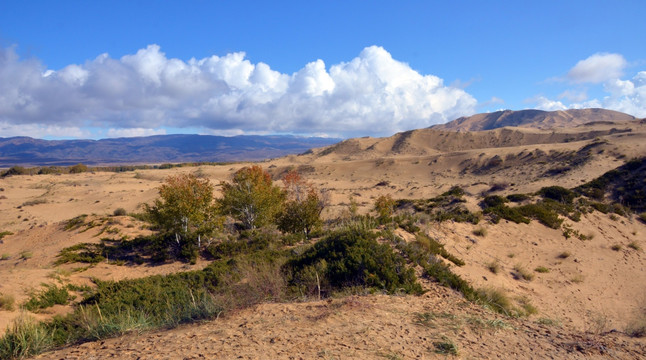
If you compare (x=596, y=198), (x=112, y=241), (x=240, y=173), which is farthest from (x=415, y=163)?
(x=112, y=241)

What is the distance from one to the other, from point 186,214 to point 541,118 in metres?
160

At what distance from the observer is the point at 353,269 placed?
8000 mm

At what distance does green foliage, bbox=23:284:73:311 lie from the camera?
8961 millimetres

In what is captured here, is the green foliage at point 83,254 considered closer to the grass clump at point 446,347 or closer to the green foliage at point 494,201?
the grass clump at point 446,347

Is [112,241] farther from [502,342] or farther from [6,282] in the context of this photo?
[502,342]

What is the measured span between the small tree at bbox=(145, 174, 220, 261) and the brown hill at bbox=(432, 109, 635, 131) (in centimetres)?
13851

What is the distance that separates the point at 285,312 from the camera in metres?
5.97

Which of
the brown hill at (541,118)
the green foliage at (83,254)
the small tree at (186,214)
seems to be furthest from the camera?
the brown hill at (541,118)

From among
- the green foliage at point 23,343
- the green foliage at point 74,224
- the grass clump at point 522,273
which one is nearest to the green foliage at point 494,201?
the grass clump at point 522,273

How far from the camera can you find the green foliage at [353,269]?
7574 millimetres

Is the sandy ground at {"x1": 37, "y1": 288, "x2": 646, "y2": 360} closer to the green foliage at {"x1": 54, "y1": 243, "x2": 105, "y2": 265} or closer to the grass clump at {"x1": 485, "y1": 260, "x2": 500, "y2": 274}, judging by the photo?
the grass clump at {"x1": 485, "y1": 260, "x2": 500, "y2": 274}

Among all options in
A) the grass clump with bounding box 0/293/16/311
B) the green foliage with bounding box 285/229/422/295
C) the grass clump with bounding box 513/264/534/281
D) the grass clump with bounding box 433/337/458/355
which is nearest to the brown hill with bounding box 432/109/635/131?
the grass clump with bounding box 513/264/534/281

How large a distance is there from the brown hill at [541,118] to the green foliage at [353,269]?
14027 centimetres

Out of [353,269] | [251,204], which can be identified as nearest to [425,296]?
[353,269]
